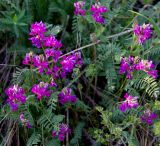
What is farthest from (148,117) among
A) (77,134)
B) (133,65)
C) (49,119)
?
(49,119)

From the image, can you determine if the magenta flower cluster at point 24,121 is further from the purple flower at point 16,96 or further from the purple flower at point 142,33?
the purple flower at point 142,33

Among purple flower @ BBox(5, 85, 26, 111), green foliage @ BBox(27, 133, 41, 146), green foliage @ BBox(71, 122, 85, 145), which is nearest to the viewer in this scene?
purple flower @ BBox(5, 85, 26, 111)

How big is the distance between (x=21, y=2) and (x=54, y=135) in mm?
1183

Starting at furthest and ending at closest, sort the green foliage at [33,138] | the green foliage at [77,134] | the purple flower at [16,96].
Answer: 1. the green foliage at [77,134]
2. the green foliage at [33,138]
3. the purple flower at [16,96]

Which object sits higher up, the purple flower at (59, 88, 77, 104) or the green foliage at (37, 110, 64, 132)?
the purple flower at (59, 88, 77, 104)

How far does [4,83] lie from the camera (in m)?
2.36

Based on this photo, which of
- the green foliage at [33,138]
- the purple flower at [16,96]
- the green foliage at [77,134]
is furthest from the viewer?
the green foliage at [77,134]

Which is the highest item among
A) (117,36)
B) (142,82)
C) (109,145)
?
(117,36)

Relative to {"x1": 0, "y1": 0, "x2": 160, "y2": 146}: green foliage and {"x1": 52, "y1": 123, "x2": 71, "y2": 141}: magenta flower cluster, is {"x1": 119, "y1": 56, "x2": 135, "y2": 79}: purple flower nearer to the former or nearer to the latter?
{"x1": 0, "y1": 0, "x2": 160, "y2": 146}: green foliage

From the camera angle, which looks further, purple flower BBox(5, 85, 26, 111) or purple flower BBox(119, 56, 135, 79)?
purple flower BBox(119, 56, 135, 79)

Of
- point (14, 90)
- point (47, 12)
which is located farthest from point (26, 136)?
point (47, 12)

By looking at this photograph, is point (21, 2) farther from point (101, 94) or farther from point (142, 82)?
point (142, 82)

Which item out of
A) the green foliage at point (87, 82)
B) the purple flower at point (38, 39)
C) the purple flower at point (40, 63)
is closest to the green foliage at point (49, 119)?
the green foliage at point (87, 82)


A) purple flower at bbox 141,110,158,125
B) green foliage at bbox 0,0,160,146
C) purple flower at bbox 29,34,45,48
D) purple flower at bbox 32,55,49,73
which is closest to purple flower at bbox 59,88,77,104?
green foliage at bbox 0,0,160,146
